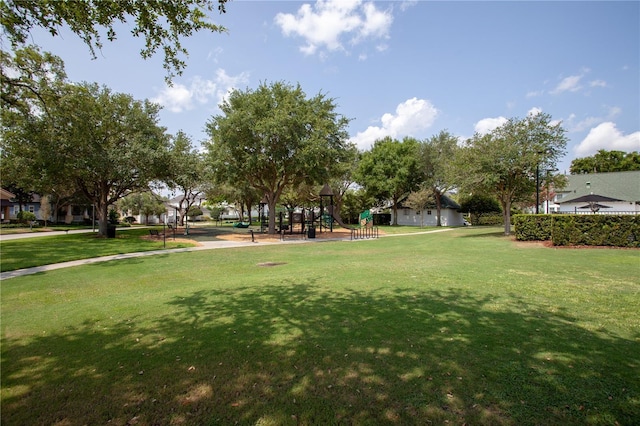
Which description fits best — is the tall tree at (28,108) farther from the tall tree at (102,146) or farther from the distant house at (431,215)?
the distant house at (431,215)

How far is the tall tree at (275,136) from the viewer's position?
74.1 feet

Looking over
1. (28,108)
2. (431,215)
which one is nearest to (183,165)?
(28,108)

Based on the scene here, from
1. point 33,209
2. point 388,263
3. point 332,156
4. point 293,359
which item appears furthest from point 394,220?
point 33,209

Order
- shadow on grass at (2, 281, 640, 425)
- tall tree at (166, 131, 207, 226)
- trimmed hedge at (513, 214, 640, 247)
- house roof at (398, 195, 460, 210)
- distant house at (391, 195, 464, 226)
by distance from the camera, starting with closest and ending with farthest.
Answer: shadow on grass at (2, 281, 640, 425) < trimmed hedge at (513, 214, 640, 247) < tall tree at (166, 131, 207, 226) < house roof at (398, 195, 460, 210) < distant house at (391, 195, 464, 226)

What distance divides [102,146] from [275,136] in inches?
457

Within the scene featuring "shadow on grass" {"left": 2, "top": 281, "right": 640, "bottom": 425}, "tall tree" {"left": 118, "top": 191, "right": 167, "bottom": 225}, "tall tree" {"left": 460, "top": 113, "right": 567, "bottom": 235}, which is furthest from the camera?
"tall tree" {"left": 118, "top": 191, "right": 167, "bottom": 225}

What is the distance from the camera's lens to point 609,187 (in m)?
36.7

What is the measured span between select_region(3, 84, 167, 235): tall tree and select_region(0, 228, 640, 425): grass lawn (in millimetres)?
12605

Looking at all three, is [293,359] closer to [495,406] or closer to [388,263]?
[495,406]

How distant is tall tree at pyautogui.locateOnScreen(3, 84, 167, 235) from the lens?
58.6ft

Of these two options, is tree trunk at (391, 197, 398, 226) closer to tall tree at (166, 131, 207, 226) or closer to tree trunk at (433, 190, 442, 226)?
tree trunk at (433, 190, 442, 226)

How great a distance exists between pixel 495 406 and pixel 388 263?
8.35 metres

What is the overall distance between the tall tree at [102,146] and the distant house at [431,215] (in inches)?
1377

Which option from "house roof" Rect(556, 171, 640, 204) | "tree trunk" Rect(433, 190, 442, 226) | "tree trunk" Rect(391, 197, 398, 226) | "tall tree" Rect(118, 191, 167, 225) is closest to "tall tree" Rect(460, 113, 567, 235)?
"house roof" Rect(556, 171, 640, 204)
